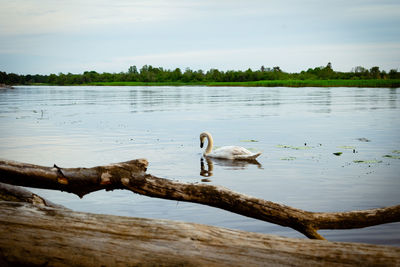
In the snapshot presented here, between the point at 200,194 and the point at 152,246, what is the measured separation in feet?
2.94

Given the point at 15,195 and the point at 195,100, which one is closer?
the point at 15,195

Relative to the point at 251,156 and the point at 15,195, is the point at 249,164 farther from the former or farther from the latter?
the point at 15,195

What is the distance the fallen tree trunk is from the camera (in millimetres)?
4715

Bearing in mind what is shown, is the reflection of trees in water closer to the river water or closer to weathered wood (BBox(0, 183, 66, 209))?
the river water

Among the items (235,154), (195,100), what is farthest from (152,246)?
(195,100)

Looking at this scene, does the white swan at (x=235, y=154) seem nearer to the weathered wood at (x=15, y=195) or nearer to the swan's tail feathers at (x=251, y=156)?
the swan's tail feathers at (x=251, y=156)

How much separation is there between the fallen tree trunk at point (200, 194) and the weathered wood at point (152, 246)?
45cm

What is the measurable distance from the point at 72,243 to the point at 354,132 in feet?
70.9

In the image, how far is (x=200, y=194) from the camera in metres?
4.78

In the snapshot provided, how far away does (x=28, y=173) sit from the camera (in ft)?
16.2

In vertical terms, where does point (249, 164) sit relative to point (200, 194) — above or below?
below

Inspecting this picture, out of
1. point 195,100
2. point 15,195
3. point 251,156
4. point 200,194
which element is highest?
point 200,194

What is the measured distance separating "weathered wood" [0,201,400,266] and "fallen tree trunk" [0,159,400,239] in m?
0.45

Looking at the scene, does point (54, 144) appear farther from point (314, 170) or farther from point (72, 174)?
point (72, 174)
